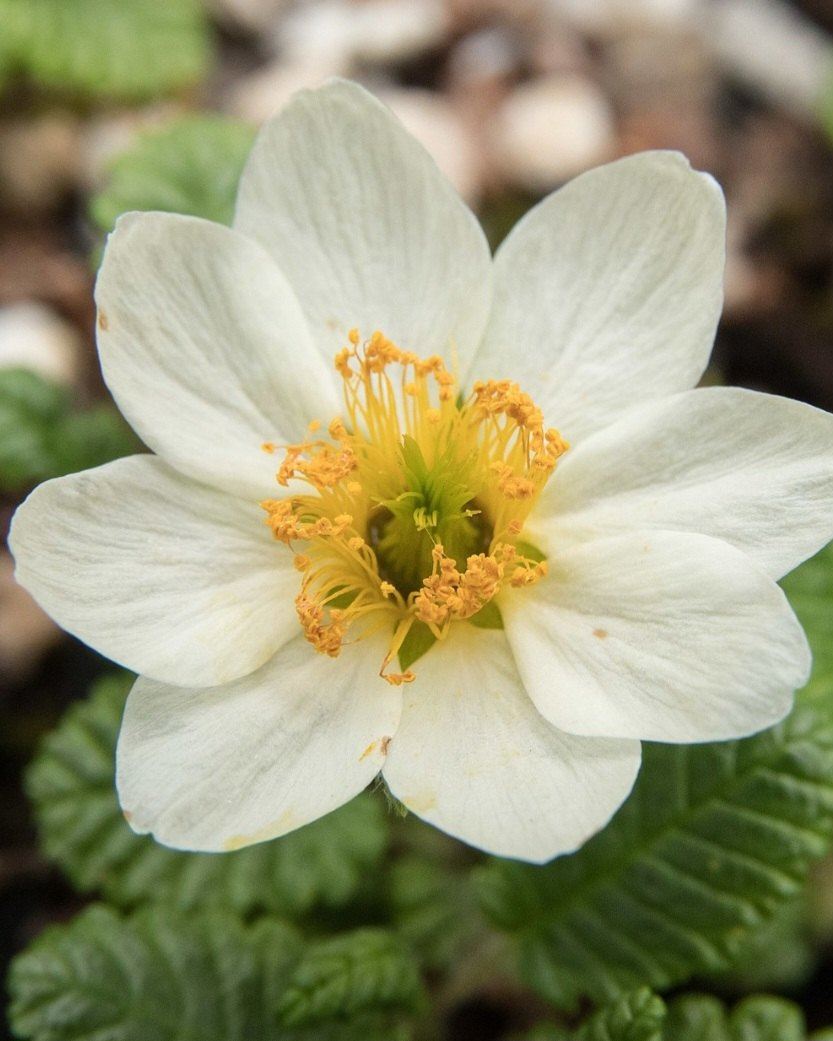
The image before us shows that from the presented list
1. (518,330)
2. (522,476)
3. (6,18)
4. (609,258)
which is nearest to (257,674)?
(522,476)

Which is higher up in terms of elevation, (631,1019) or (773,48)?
(773,48)

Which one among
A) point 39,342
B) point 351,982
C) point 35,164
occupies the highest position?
point 35,164

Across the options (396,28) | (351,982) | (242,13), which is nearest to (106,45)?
(242,13)

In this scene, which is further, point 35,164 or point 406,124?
point 406,124

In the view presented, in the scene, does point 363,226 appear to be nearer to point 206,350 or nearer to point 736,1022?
point 206,350

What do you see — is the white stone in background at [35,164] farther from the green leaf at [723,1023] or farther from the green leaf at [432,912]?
the green leaf at [723,1023]

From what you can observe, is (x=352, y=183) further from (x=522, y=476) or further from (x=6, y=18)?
(x=6, y=18)
